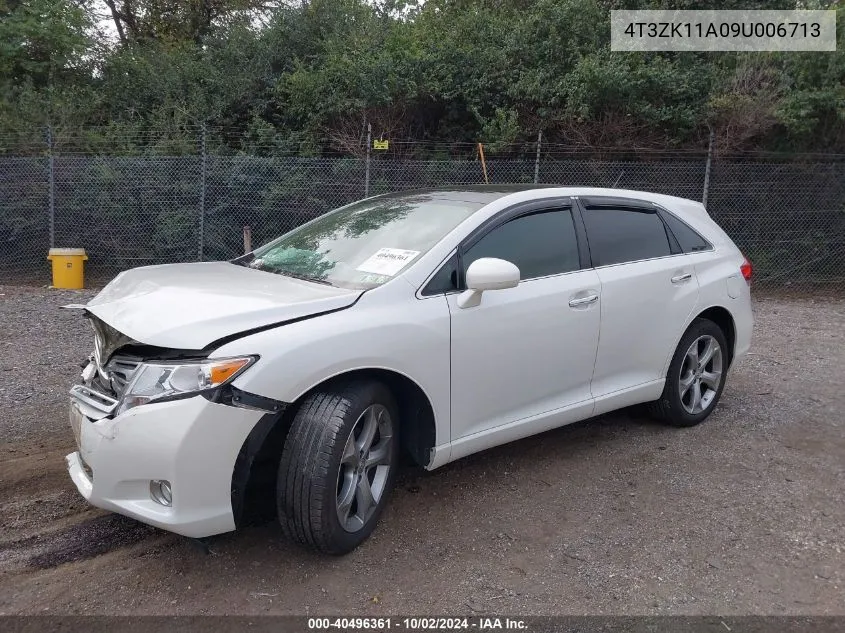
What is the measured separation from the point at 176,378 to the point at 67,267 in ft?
27.9

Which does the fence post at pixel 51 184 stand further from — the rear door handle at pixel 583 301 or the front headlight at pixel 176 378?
the rear door handle at pixel 583 301

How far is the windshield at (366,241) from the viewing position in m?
3.59

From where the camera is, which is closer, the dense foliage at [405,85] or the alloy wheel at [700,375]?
the alloy wheel at [700,375]

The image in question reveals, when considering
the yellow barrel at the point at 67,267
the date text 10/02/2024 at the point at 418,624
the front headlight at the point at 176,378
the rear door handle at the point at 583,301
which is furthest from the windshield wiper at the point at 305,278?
the yellow barrel at the point at 67,267

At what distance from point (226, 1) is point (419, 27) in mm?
6594

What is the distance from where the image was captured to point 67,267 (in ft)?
33.2

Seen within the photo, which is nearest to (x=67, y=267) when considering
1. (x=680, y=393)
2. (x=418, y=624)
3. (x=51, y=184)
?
(x=51, y=184)

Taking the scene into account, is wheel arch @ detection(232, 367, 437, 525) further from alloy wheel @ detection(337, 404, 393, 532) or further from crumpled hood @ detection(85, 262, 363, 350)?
crumpled hood @ detection(85, 262, 363, 350)

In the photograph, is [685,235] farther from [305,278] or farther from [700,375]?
[305,278]

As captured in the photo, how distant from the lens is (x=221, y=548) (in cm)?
325

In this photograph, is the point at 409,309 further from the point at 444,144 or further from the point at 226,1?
the point at 226,1

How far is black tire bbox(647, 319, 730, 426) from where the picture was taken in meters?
4.71

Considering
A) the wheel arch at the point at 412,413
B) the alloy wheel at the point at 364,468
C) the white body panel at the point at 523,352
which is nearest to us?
the alloy wheel at the point at 364,468

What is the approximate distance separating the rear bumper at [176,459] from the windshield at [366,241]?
3.32ft
